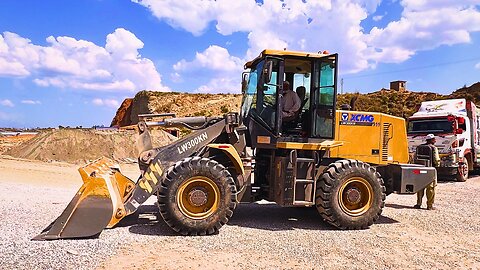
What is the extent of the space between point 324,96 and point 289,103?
0.64 metres

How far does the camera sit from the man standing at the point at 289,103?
7.95 meters

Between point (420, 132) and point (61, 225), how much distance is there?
14.4 meters

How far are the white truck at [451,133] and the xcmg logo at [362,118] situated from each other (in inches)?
339

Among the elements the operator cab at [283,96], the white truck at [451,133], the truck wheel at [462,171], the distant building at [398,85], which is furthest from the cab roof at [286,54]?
the distant building at [398,85]

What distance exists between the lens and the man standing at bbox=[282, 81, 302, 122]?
7.95 metres

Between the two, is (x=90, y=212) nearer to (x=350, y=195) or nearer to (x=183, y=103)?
(x=350, y=195)

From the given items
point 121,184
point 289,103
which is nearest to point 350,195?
point 289,103

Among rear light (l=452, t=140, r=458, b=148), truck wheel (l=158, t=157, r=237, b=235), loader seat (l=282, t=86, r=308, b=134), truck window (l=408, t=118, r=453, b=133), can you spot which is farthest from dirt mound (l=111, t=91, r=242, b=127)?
truck wheel (l=158, t=157, r=237, b=235)

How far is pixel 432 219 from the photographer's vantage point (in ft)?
29.5

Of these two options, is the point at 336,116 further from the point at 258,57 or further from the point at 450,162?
the point at 450,162

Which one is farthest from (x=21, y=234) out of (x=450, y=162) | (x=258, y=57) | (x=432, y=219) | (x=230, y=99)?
(x=230, y=99)

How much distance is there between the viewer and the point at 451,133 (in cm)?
1652

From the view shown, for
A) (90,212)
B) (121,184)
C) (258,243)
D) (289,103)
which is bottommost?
(258,243)

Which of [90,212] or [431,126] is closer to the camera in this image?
[90,212]
